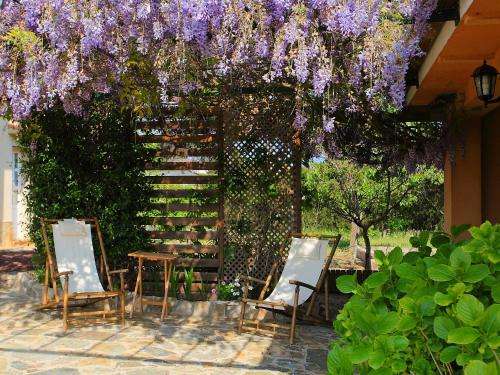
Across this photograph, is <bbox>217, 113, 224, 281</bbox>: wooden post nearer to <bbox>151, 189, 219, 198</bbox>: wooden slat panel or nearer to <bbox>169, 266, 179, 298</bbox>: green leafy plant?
<bbox>151, 189, 219, 198</bbox>: wooden slat panel

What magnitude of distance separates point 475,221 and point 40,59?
5.12 metres

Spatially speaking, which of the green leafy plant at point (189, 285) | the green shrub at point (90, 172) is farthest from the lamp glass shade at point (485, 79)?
the green shrub at point (90, 172)

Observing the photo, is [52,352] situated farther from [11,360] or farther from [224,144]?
[224,144]

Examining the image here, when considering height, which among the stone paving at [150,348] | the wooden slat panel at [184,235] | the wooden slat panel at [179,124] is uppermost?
the wooden slat panel at [179,124]

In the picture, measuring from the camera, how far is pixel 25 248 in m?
12.4

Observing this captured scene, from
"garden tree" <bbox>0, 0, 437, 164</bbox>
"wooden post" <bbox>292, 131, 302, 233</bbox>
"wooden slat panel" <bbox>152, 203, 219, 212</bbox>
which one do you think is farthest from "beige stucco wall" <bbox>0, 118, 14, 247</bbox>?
"wooden post" <bbox>292, 131, 302, 233</bbox>

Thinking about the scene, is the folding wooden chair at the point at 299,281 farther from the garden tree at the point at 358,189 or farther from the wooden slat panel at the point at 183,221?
the garden tree at the point at 358,189

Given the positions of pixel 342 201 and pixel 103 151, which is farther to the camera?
pixel 342 201

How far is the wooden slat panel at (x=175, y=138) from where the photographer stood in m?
A: 6.67

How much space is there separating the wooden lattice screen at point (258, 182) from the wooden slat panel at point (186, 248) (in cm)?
17

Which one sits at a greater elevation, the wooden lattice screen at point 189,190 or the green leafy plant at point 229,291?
the wooden lattice screen at point 189,190

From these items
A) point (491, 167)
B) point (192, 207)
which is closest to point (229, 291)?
point (192, 207)

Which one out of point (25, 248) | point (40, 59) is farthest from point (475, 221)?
point (25, 248)

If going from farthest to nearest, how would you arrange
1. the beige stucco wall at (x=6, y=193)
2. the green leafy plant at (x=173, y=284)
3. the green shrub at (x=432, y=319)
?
the beige stucco wall at (x=6, y=193) < the green leafy plant at (x=173, y=284) < the green shrub at (x=432, y=319)
